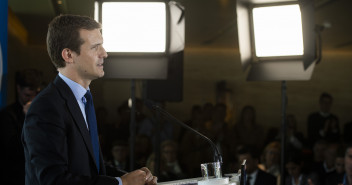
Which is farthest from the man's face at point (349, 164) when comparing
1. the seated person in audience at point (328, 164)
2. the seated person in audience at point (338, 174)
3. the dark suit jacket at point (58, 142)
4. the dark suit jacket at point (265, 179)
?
the dark suit jacket at point (58, 142)

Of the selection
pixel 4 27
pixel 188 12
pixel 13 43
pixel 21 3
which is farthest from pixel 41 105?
pixel 13 43

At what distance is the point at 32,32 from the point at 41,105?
6054mm

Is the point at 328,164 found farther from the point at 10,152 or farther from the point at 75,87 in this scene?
the point at 75,87

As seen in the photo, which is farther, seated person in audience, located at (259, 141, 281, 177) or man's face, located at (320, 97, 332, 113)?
man's face, located at (320, 97, 332, 113)

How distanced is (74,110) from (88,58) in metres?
0.17

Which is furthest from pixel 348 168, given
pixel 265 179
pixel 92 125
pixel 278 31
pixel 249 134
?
pixel 249 134

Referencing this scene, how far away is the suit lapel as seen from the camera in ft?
4.94

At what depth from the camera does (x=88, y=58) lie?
159 cm

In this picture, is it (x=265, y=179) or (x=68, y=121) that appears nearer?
(x=68, y=121)

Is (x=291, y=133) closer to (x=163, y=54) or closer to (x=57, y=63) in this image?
(x=163, y=54)

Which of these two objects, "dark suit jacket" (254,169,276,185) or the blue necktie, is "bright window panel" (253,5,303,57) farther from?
the blue necktie

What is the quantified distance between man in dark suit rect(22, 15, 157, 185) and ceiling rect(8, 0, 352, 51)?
2.19 m

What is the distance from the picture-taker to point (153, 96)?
12.0 feet

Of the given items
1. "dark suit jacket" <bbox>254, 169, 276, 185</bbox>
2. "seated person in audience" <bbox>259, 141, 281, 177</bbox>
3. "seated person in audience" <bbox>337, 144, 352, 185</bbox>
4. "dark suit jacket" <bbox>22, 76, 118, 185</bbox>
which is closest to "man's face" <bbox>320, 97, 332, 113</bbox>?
"seated person in audience" <bbox>259, 141, 281, 177</bbox>
